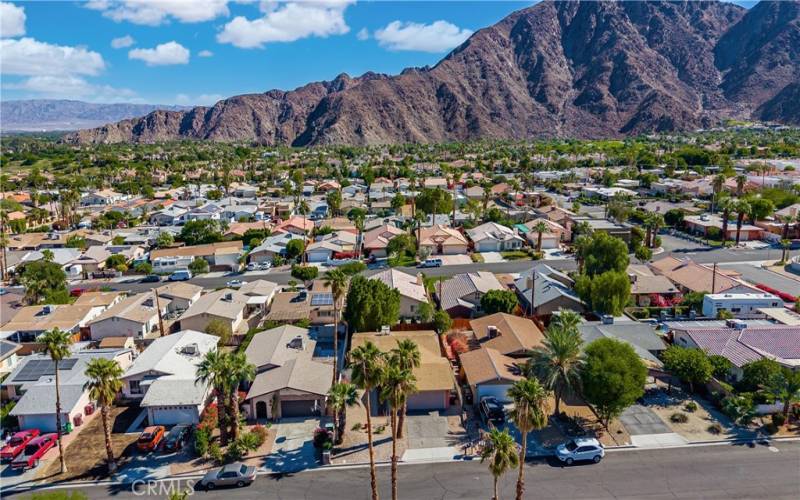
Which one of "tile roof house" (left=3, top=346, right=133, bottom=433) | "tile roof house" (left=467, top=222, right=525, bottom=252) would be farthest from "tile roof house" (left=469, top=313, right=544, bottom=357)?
"tile roof house" (left=467, top=222, right=525, bottom=252)

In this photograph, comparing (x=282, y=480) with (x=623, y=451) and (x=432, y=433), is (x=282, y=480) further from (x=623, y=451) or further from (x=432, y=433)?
(x=623, y=451)

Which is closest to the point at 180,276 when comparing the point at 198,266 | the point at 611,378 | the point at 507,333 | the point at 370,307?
the point at 198,266

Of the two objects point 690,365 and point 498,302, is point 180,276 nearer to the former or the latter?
point 498,302

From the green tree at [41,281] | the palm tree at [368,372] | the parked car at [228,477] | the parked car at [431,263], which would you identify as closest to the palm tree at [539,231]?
the parked car at [431,263]

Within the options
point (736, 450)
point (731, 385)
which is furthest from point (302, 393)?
point (731, 385)

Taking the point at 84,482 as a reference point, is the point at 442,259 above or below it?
above

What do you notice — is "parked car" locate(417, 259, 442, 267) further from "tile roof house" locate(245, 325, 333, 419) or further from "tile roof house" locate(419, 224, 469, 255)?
"tile roof house" locate(245, 325, 333, 419)
